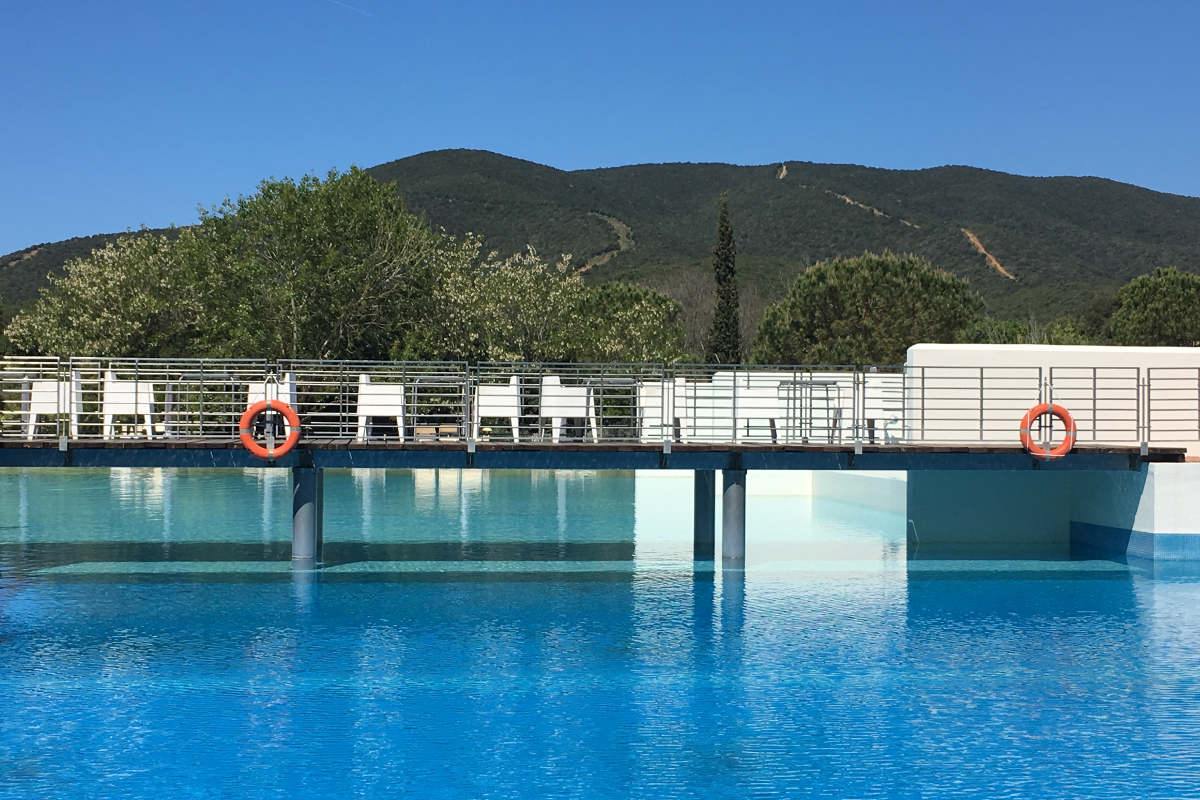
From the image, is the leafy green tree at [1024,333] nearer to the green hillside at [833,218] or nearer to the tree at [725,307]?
the tree at [725,307]

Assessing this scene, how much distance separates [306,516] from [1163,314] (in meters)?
47.2

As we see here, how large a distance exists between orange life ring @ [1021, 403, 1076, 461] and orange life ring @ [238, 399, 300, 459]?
911cm

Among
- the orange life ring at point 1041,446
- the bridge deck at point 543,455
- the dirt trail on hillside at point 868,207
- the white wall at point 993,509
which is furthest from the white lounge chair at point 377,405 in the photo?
the dirt trail on hillside at point 868,207

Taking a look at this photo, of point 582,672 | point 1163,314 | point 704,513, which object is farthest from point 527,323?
point 1163,314

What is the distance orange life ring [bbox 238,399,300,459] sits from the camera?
15.8 metres

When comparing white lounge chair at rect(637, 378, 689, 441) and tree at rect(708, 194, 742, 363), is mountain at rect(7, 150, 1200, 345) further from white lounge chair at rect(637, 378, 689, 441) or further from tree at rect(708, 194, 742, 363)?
white lounge chair at rect(637, 378, 689, 441)

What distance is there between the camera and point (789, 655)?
39.7 ft

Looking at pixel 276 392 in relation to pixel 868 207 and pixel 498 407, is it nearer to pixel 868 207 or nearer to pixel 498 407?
pixel 498 407

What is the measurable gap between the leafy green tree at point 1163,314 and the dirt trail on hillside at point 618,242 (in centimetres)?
3617

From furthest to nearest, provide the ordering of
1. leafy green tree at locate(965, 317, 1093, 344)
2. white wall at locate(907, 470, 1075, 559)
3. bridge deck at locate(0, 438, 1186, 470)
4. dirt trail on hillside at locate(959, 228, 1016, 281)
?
dirt trail on hillside at locate(959, 228, 1016, 281) < leafy green tree at locate(965, 317, 1093, 344) < white wall at locate(907, 470, 1075, 559) < bridge deck at locate(0, 438, 1186, 470)

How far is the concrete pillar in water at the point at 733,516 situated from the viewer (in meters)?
17.1

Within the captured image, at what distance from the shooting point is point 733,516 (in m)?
17.4

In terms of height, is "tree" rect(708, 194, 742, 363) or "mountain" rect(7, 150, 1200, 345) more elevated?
"mountain" rect(7, 150, 1200, 345)

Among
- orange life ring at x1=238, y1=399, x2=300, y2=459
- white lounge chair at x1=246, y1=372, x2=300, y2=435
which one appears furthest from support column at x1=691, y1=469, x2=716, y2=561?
orange life ring at x1=238, y1=399, x2=300, y2=459
